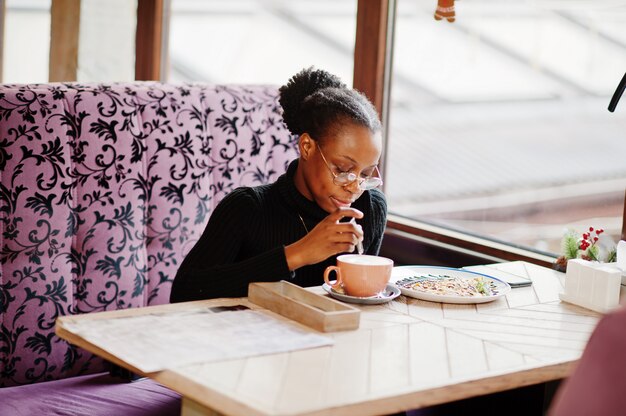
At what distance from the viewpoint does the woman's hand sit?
1.91m

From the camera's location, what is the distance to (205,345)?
1.51 meters

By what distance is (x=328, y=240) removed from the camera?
1.91 meters

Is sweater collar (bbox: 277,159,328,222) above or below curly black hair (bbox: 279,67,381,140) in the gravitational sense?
below

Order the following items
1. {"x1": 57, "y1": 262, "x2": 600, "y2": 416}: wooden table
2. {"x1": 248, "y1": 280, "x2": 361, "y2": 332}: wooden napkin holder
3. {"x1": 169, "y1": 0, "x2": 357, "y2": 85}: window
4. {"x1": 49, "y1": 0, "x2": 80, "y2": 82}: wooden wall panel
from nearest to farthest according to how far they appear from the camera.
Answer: {"x1": 57, "y1": 262, "x2": 600, "y2": 416}: wooden table
{"x1": 248, "y1": 280, "x2": 361, "y2": 332}: wooden napkin holder
{"x1": 169, "y1": 0, "x2": 357, "y2": 85}: window
{"x1": 49, "y1": 0, "x2": 80, "y2": 82}: wooden wall panel

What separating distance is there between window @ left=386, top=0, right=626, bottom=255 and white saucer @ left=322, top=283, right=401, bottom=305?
831mm

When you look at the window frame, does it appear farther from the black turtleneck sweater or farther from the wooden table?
the wooden table

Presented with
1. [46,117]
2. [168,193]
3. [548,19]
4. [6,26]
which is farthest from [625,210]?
[6,26]

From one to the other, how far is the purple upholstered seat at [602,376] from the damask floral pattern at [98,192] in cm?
171

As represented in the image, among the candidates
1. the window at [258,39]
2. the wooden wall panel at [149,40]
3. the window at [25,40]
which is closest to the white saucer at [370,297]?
the window at [258,39]

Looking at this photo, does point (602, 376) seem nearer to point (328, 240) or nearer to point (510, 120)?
point (328, 240)

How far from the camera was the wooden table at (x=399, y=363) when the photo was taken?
1.31 metres

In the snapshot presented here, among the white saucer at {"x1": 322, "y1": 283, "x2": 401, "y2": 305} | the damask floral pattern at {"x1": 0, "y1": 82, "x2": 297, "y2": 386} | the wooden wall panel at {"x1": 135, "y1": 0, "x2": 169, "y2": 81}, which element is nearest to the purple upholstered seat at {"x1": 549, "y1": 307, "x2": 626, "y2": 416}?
the white saucer at {"x1": 322, "y1": 283, "x2": 401, "y2": 305}

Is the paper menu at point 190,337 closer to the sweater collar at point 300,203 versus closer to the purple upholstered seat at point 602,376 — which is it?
the sweater collar at point 300,203

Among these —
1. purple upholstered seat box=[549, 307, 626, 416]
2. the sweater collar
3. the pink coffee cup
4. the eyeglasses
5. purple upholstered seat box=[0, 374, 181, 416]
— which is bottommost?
purple upholstered seat box=[0, 374, 181, 416]
